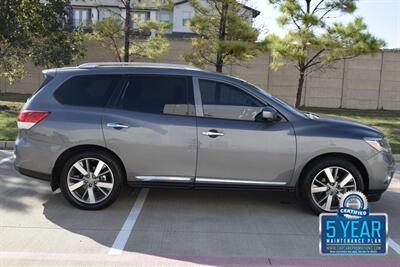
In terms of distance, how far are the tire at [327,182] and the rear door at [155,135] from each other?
4.45ft

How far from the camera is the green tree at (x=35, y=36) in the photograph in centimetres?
1689

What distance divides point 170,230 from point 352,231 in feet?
7.39

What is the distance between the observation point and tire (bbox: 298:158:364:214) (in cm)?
598

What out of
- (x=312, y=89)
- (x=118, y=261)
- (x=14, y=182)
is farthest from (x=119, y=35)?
(x=118, y=261)

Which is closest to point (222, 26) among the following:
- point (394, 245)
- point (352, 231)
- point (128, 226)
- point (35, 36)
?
point (35, 36)

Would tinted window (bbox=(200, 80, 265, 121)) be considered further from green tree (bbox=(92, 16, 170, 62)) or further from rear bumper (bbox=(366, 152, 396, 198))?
green tree (bbox=(92, 16, 170, 62))

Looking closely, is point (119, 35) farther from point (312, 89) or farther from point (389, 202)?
point (389, 202)

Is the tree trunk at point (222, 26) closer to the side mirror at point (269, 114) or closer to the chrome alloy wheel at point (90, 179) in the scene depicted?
the side mirror at point (269, 114)

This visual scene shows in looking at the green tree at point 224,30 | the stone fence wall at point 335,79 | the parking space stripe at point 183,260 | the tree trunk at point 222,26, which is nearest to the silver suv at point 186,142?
the parking space stripe at point 183,260

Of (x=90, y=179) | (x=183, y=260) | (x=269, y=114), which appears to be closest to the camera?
(x=183, y=260)

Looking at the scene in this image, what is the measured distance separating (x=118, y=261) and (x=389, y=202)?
4.11 m

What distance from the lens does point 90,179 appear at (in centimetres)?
599

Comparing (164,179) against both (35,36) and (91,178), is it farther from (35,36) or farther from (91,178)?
(35,36)

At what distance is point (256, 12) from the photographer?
1811cm
